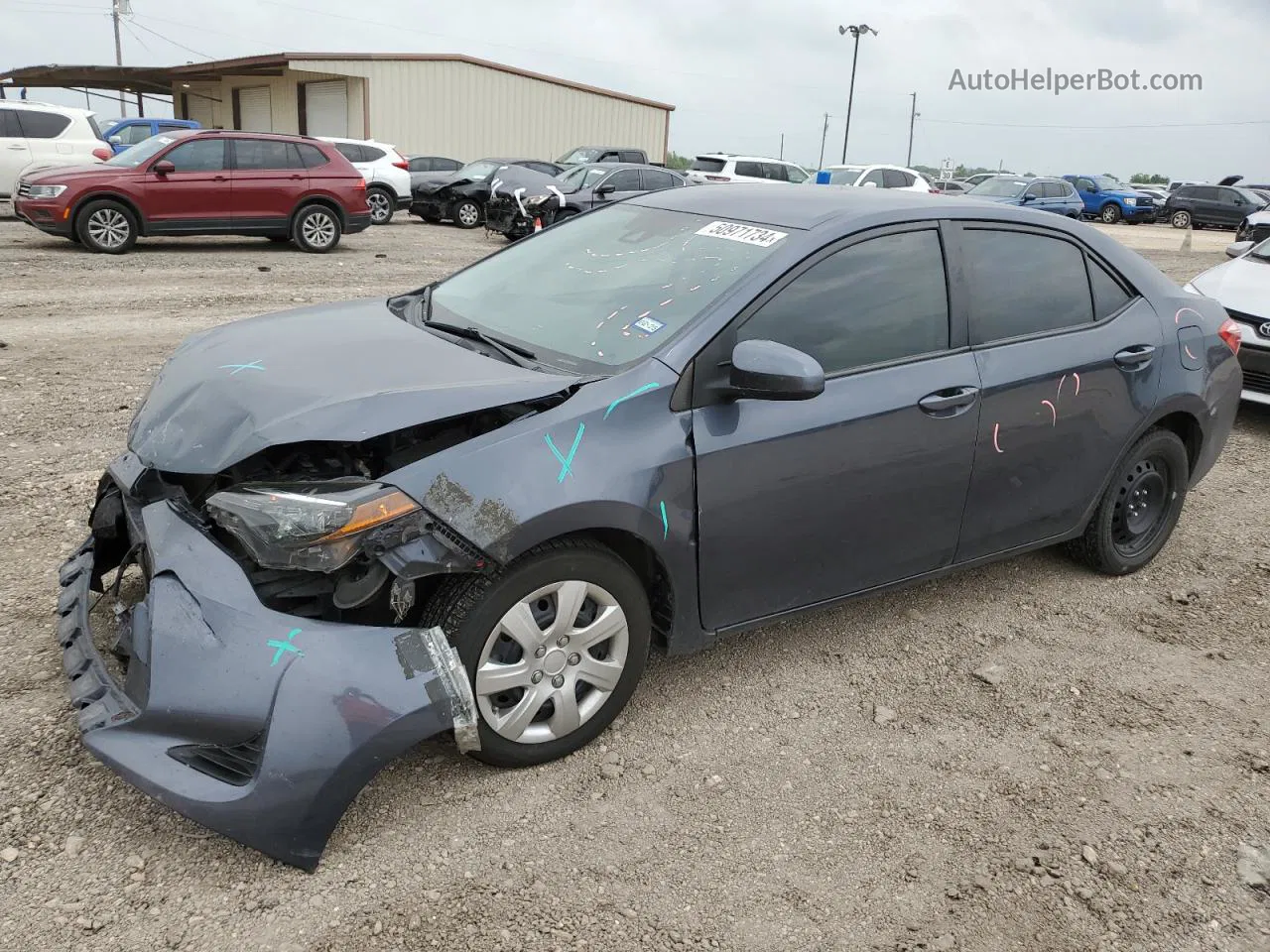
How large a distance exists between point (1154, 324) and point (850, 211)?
5.35ft

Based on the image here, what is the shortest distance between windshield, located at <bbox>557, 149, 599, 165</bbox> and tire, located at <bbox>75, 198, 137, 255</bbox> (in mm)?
13215

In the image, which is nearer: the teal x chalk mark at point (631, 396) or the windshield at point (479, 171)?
the teal x chalk mark at point (631, 396)

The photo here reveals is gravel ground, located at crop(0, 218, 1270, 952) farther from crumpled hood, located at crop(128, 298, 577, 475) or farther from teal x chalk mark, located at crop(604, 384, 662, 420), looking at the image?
teal x chalk mark, located at crop(604, 384, 662, 420)

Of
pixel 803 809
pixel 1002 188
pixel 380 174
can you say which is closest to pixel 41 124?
pixel 380 174

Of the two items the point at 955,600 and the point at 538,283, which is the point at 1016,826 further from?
the point at 538,283

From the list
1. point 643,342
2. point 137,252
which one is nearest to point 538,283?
point 643,342

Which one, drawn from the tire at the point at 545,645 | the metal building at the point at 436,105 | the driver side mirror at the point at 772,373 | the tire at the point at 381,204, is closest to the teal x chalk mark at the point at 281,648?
the tire at the point at 545,645

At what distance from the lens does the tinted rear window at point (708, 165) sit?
22.9 metres

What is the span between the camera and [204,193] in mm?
13117

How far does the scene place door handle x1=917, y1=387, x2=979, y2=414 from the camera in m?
3.45

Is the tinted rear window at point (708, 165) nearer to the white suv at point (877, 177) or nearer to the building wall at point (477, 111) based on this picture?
the white suv at point (877, 177)

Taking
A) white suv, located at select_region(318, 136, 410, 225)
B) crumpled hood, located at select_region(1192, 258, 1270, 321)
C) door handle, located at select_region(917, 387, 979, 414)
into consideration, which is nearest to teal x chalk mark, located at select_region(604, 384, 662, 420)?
door handle, located at select_region(917, 387, 979, 414)

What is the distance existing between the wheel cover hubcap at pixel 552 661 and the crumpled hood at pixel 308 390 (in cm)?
58

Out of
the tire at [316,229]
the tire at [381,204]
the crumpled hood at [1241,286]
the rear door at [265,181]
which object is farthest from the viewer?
the tire at [381,204]
